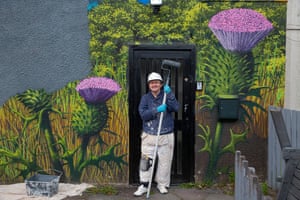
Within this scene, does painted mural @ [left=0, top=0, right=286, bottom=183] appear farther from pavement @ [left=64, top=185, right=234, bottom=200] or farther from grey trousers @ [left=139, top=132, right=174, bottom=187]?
grey trousers @ [left=139, top=132, right=174, bottom=187]

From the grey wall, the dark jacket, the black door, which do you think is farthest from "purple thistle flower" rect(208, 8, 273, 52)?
the grey wall

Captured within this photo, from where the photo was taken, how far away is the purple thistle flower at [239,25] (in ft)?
22.2

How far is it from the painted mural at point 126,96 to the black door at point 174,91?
0.09 meters

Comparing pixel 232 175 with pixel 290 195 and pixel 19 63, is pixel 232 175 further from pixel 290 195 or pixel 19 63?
pixel 19 63

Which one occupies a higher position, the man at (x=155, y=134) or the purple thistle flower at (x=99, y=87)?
the purple thistle flower at (x=99, y=87)

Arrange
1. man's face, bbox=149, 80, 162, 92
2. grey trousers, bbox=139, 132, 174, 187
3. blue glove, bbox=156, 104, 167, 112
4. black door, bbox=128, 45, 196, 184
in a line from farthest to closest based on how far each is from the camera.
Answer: black door, bbox=128, 45, 196, 184, grey trousers, bbox=139, 132, 174, 187, man's face, bbox=149, 80, 162, 92, blue glove, bbox=156, 104, 167, 112

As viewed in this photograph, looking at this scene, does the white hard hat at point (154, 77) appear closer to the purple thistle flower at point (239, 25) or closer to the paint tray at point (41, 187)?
the purple thistle flower at point (239, 25)

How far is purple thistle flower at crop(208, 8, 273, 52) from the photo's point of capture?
6754 millimetres

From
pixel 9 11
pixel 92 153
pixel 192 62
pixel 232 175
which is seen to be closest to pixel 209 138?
pixel 232 175

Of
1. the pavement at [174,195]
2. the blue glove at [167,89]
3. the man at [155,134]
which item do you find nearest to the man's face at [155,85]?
the man at [155,134]

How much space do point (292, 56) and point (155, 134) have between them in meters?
2.27

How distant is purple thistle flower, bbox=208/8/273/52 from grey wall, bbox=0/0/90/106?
1902 mm

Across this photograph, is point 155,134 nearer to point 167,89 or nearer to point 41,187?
point 167,89

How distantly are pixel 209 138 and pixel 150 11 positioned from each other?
2.03 m
